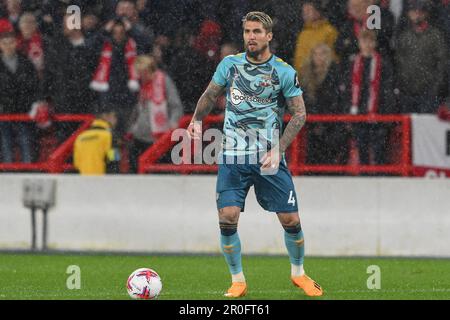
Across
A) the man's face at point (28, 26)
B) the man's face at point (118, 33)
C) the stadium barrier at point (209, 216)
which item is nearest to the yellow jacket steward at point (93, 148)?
the stadium barrier at point (209, 216)

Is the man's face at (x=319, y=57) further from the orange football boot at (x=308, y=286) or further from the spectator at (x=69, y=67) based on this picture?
the orange football boot at (x=308, y=286)

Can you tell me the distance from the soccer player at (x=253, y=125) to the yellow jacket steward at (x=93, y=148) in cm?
567

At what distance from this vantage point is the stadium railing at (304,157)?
51.5 feet

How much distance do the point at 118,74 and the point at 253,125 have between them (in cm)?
626

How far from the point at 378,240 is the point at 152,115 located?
10.9 feet

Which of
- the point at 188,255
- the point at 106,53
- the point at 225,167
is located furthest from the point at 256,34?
the point at 106,53

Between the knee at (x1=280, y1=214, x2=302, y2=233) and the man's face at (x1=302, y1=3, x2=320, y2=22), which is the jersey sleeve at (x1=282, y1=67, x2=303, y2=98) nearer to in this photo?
the knee at (x1=280, y1=214, x2=302, y2=233)

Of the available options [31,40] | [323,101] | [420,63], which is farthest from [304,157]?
[31,40]

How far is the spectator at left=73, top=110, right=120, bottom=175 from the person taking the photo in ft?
54.1

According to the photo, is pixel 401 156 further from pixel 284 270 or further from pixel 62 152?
pixel 62 152

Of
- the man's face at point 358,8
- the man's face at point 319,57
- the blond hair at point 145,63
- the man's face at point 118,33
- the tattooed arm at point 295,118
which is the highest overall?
the man's face at point 358,8

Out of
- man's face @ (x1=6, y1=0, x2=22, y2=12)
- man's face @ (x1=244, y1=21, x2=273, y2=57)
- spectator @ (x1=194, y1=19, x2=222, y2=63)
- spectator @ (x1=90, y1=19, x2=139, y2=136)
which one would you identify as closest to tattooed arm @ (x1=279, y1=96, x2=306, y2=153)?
man's face @ (x1=244, y1=21, x2=273, y2=57)

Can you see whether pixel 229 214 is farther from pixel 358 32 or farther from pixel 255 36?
pixel 358 32

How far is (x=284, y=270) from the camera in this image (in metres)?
13.7
